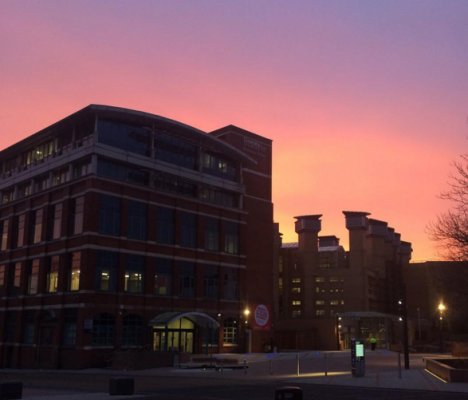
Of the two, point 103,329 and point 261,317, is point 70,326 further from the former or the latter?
point 261,317

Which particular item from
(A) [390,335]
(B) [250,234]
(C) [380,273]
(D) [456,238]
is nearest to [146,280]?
(B) [250,234]

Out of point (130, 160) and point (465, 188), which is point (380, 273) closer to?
point (130, 160)

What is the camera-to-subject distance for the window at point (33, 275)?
56.3 meters

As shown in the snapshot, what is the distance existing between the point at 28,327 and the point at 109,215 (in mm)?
13906

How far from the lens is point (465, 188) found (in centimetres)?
3362

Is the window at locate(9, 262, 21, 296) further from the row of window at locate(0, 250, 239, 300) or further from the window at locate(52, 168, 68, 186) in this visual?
the window at locate(52, 168, 68, 186)

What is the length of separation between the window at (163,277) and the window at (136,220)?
10.9 feet

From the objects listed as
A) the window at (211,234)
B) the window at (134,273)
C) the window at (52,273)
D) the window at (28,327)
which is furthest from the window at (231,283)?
the window at (28,327)

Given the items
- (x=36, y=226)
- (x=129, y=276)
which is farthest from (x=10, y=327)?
(x=129, y=276)

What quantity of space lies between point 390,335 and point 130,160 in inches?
2452

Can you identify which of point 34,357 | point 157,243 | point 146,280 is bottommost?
point 34,357

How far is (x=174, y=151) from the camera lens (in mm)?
60500

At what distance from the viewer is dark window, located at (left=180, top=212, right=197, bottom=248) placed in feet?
196

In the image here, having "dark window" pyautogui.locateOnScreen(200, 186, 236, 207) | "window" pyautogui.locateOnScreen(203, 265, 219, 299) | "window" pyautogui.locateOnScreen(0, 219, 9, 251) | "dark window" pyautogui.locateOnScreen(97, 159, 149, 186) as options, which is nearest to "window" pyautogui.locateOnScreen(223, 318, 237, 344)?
"window" pyautogui.locateOnScreen(203, 265, 219, 299)
